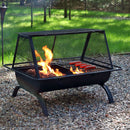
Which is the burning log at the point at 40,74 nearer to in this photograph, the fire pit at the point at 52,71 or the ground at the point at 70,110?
the fire pit at the point at 52,71

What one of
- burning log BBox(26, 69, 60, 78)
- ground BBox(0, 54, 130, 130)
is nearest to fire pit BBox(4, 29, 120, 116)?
burning log BBox(26, 69, 60, 78)

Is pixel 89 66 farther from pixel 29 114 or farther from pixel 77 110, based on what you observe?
pixel 29 114

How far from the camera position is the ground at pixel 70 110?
11.3 feet

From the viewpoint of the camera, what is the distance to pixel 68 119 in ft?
11.7

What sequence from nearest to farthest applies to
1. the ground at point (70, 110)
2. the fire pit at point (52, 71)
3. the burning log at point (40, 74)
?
the ground at point (70, 110), the fire pit at point (52, 71), the burning log at point (40, 74)

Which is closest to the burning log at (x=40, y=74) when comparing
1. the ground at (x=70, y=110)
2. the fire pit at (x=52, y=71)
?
the fire pit at (x=52, y=71)

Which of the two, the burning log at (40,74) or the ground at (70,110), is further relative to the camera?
the burning log at (40,74)

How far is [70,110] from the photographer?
12.6 feet

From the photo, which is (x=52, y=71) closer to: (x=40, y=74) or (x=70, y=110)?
(x=40, y=74)

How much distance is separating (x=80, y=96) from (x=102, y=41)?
35.1 inches

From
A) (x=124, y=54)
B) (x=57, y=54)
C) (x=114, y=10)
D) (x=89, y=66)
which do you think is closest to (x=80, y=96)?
(x=89, y=66)

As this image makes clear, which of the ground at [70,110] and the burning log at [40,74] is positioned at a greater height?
the burning log at [40,74]

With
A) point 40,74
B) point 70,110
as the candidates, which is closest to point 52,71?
point 40,74

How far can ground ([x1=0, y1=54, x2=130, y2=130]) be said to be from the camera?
3430 millimetres
